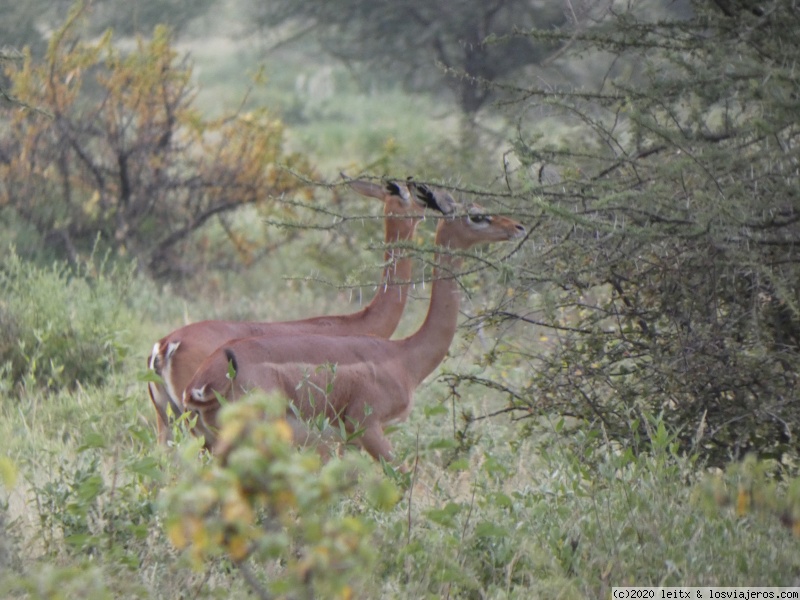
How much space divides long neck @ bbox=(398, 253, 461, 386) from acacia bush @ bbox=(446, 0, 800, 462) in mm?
619

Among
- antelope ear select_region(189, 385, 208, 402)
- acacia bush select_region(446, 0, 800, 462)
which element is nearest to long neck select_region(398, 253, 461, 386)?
acacia bush select_region(446, 0, 800, 462)

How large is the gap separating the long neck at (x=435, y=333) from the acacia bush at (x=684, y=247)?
62 centimetres

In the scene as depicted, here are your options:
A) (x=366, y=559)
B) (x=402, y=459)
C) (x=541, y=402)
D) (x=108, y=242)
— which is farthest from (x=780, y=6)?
(x=108, y=242)

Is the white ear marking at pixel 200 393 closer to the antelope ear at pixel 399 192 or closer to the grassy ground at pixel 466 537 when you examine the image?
the grassy ground at pixel 466 537

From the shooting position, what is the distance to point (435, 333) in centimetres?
546

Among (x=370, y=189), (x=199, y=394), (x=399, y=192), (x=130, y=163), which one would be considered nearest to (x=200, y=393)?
(x=199, y=394)

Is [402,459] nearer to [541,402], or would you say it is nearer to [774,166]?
[541,402]

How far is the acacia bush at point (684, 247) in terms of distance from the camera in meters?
3.96

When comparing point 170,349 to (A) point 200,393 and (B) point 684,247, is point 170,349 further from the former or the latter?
(B) point 684,247

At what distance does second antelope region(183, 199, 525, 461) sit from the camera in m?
4.55

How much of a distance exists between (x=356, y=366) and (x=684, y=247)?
58.5 inches

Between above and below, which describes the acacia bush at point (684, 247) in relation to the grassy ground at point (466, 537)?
above

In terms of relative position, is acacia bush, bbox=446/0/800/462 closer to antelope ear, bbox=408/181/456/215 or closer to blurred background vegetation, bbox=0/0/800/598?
blurred background vegetation, bbox=0/0/800/598

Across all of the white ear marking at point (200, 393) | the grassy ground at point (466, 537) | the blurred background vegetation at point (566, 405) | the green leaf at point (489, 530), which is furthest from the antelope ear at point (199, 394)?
the green leaf at point (489, 530)
